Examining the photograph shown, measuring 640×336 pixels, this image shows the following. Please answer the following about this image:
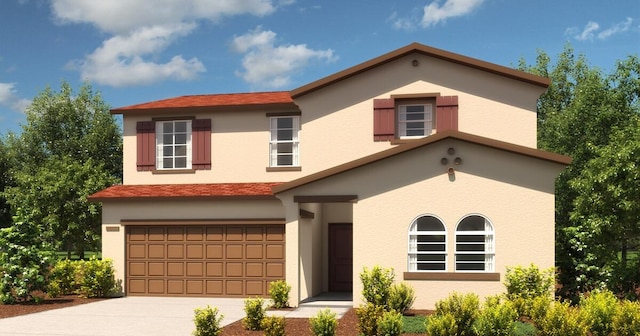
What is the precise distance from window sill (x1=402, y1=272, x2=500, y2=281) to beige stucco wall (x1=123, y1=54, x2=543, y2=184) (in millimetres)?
5174

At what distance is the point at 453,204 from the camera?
16.8 m

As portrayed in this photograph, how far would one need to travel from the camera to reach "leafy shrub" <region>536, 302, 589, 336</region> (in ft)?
38.9

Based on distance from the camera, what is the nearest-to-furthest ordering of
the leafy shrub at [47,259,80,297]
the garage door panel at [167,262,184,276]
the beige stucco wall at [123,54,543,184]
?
the beige stucco wall at [123,54,543,184] → the garage door panel at [167,262,184,276] → the leafy shrub at [47,259,80,297]

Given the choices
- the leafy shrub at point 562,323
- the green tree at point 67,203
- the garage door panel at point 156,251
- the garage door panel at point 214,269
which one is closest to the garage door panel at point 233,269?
the garage door panel at point 214,269

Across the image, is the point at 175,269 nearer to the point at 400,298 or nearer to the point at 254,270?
the point at 254,270

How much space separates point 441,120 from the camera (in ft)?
66.7

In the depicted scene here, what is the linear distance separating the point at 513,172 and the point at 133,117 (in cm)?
1399

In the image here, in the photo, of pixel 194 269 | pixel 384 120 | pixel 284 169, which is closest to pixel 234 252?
pixel 194 269

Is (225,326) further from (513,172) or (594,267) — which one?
(594,267)

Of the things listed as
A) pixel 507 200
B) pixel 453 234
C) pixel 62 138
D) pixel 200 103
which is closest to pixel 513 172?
pixel 507 200

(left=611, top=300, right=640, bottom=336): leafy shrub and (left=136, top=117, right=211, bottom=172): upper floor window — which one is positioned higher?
(left=136, top=117, right=211, bottom=172): upper floor window

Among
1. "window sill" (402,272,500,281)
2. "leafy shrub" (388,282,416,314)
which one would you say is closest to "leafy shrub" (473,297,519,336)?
"leafy shrub" (388,282,416,314)

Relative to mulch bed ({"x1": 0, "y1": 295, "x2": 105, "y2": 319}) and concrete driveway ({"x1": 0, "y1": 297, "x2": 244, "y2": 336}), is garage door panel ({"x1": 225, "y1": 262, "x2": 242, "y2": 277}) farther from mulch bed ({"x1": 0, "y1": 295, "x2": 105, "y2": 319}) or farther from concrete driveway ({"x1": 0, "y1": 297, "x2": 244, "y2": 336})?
mulch bed ({"x1": 0, "y1": 295, "x2": 105, "y2": 319})

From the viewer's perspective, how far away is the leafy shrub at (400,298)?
1565 centimetres
